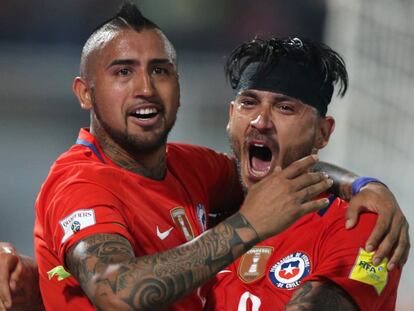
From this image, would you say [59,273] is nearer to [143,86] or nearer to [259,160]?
[143,86]

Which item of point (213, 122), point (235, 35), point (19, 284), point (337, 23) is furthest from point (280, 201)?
point (235, 35)

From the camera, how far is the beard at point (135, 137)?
315 centimetres

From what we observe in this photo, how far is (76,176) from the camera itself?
9.53 feet

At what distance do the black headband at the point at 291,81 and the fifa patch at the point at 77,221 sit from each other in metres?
0.94

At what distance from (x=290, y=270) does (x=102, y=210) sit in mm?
779

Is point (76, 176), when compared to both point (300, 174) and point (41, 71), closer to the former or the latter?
point (300, 174)

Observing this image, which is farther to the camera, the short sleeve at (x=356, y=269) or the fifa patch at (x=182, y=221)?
the fifa patch at (x=182, y=221)

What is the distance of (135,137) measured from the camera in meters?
3.15

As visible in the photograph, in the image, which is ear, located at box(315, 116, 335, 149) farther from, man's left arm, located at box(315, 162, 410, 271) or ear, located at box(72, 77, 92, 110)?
ear, located at box(72, 77, 92, 110)

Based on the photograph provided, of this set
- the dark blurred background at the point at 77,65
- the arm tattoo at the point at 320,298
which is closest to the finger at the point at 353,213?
the arm tattoo at the point at 320,298

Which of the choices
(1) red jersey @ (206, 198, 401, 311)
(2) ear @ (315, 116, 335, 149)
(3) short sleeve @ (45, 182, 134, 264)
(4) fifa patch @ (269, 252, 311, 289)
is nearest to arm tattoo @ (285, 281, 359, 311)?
(1) red jersey @ (206, 198, 401, 311)

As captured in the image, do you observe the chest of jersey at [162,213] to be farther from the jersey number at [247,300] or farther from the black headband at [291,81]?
the black headband at [291,81]

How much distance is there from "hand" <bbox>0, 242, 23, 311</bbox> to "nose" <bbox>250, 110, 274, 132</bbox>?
3.29 ft

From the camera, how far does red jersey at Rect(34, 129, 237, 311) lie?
2.76 m
